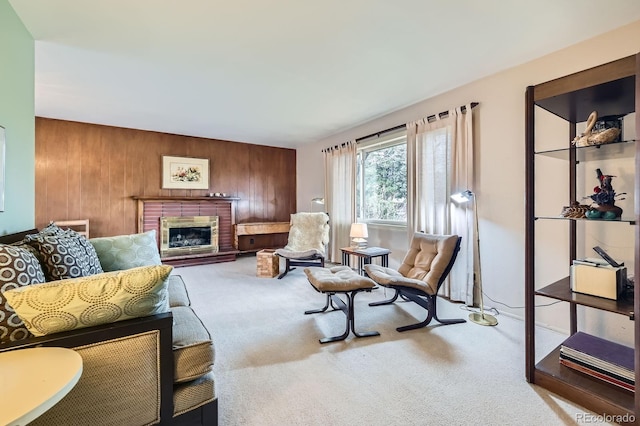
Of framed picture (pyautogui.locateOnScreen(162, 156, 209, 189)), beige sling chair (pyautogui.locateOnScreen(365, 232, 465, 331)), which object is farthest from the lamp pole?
framed picture (pyautogui.locateOnScreen(162, 156, 209, 189))

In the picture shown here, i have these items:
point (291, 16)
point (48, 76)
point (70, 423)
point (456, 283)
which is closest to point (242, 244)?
point (48, 76)

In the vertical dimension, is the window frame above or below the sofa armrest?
above

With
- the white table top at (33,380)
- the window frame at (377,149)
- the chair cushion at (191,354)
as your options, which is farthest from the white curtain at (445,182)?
the white table top at (33,380)

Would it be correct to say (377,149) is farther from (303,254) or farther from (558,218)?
(558,218)

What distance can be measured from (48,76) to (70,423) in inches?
143

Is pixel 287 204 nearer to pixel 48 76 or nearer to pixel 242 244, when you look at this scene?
pixel 242 244

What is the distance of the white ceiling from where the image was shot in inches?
78.8

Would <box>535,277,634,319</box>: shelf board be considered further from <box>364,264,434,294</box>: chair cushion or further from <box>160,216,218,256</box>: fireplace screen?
<box>160,216,218,256</box>: fireplace screen

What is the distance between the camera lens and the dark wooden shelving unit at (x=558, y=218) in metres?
1.44

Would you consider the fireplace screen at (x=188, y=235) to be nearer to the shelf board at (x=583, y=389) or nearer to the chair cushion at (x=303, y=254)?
the chair cushion at (x=303, y=254)

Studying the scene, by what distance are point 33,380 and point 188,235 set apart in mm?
5189

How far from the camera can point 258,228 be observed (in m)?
6.35

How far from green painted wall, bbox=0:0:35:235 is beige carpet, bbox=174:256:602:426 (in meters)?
1.67

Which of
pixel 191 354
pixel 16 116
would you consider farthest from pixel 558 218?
pixel 16 116
